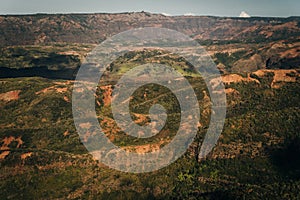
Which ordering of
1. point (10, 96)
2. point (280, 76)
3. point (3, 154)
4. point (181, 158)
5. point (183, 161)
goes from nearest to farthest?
point (183, 161) < point (181, 158) < point (3, 154) < point (280, 76) < point (10, 96)

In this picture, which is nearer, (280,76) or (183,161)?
(183,161)

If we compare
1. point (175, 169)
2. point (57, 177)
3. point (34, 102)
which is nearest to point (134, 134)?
point (175, 169)

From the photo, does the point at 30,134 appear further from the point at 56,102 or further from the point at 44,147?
the point at 56,102

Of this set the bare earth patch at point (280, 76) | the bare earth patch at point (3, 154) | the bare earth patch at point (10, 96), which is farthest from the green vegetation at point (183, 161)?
the bare earth patch at point (10, 96)

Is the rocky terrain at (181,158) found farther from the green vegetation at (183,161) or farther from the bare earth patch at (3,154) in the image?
the green vegetation at (183,161)

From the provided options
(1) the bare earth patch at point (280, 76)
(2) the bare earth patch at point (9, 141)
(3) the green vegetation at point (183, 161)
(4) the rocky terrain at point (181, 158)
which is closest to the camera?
(3) the green vegetation at point (183, 161)

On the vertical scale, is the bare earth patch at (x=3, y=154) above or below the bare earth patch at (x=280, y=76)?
below

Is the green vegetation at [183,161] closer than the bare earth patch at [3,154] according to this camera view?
Yes

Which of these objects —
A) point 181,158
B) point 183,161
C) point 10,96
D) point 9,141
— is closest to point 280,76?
point 181,158

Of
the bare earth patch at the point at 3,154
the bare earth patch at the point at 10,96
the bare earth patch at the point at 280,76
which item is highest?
the bare earth patch at the point at 280,76

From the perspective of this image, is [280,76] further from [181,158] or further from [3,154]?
[3,154]

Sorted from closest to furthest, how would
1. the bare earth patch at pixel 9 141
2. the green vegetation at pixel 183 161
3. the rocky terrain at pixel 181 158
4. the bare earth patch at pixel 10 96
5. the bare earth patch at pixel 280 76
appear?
the green vegetation at pixel 183 161, the rocky terrain at pixel 181 158, the bare earth patch at pixel 9 141, the bare earth patch at pixel 280 76, the bare earth patch at pixel 10 96
